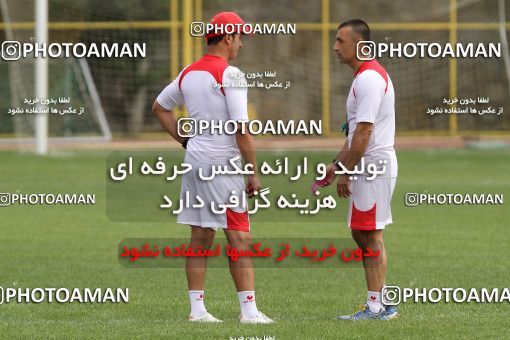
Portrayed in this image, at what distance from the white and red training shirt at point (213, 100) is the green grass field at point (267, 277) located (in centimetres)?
121

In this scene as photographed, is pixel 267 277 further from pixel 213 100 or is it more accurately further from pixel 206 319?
pixel 213 100

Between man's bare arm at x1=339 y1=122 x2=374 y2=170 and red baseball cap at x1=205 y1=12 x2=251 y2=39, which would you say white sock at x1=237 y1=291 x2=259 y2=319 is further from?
red baseball cap at x1=205 y1=12 x2=251 y2=39

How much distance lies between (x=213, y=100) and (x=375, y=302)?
187 centimetres

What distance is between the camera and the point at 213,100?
980cm

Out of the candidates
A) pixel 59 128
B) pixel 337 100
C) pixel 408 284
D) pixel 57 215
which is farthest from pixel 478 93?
pixel 408 284

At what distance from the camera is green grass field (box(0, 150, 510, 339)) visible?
9742 mm

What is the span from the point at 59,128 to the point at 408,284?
23669 mm

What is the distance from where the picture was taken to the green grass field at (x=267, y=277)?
9.74 m

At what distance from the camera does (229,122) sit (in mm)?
9766

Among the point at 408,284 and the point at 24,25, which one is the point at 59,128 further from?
the point at 408,284

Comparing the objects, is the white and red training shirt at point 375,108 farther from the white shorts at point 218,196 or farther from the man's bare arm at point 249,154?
the white shorts at point 218,196

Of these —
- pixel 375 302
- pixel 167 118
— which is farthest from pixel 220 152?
pixel 375 302

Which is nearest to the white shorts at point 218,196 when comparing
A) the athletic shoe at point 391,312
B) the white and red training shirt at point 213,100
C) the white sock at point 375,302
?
the white and red training shirt at point 213,100

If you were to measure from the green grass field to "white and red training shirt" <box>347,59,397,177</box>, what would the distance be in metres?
1.21
